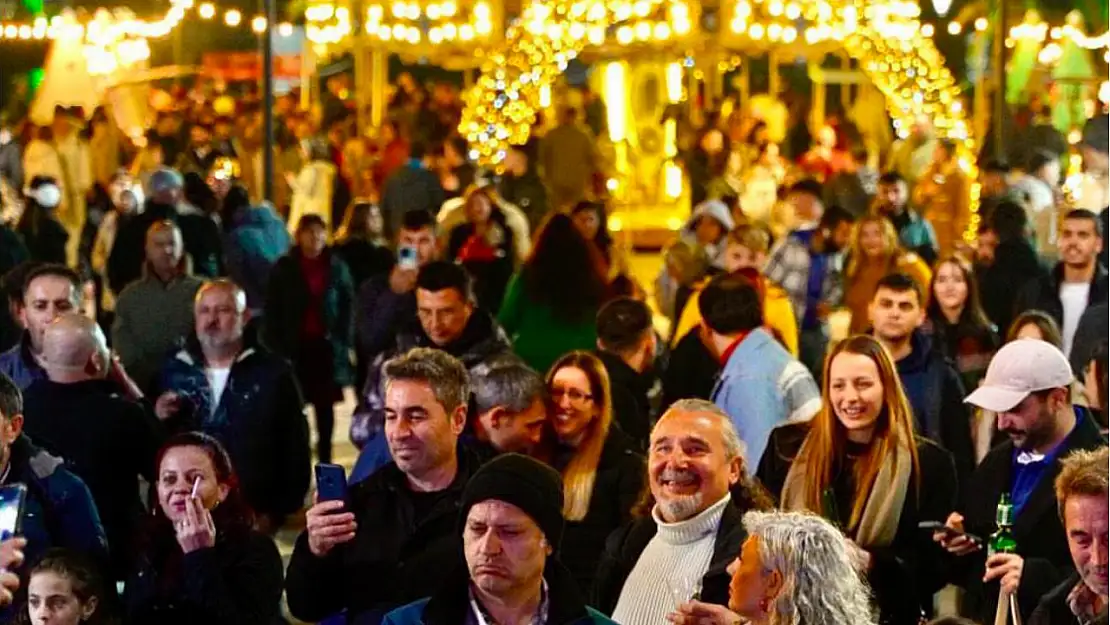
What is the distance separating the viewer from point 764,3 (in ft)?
72.9

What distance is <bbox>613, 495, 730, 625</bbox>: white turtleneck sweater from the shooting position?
637 cm

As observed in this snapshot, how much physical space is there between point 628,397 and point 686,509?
3050 mm

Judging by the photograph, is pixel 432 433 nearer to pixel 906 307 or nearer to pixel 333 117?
pixel 906 307

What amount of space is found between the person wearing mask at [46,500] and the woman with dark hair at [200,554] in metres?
0.22

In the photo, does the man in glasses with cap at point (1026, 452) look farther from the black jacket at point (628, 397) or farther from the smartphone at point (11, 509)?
the smartphone at point (11, 509)

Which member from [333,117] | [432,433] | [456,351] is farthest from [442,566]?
[333,117]

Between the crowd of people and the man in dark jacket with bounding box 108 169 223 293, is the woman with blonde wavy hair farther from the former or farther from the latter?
the man in dark jacket with bounding box 108 169 223 293

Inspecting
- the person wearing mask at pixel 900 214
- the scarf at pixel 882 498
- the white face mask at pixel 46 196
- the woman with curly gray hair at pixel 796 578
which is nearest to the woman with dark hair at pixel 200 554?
the scarf at pixel 882 498

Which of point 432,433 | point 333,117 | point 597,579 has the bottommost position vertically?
point 597,579

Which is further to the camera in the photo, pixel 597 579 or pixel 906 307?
pixel 906 307

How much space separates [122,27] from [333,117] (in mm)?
5510

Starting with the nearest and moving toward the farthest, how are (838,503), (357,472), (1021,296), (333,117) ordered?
1. (838,503)
2. (357,472)
3. (1021,296)
4. (333,117)

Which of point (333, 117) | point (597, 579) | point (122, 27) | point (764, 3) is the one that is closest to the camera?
point (597, 579)

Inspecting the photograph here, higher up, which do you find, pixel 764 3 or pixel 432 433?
pixel 764 3
